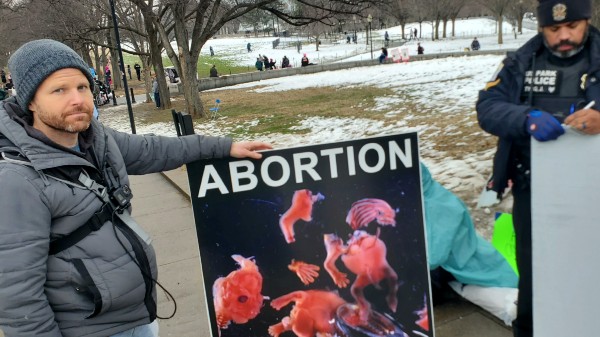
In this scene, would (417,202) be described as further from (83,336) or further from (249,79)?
(249,79)

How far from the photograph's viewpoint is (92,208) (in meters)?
1.84

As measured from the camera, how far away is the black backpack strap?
1.80 metres

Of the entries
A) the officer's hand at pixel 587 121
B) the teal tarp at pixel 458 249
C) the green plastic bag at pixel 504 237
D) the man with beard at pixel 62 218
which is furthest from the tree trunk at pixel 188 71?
the officer's hand at pixel 587 121

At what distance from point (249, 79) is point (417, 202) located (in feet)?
110

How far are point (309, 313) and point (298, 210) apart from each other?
513 millimetres

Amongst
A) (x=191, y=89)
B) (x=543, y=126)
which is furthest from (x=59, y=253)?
(x=191, y=89)

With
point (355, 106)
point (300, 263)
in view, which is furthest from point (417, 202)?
point (355, 106)

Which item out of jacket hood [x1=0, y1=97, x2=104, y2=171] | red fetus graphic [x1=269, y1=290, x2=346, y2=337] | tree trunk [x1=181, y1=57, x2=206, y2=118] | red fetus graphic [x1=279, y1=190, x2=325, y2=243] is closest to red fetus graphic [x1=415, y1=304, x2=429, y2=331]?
red fetus graphic [x1=269, y1=290, x2=346, y2=337]

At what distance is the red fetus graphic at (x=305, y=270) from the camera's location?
2428 mm

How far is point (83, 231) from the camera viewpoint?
6.04 ft

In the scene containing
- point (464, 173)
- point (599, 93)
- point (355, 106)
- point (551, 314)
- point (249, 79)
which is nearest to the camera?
point (599, 93)

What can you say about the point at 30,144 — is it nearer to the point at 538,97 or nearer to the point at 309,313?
the point at 309,313

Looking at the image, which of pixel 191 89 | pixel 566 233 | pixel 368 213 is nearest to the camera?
pixel 566 233

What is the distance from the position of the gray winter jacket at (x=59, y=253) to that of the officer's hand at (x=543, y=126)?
163 centimetres
